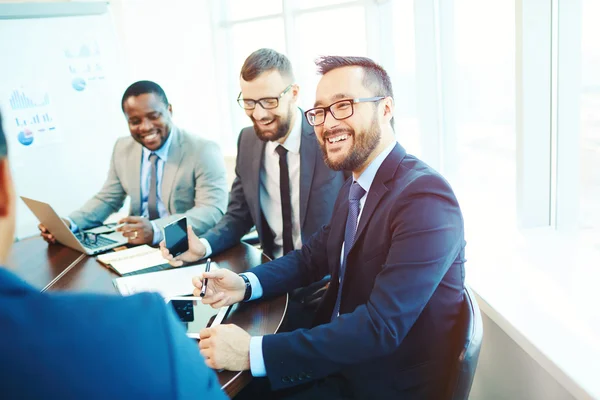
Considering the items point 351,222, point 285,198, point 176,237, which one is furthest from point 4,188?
point 285,198

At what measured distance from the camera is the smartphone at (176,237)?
1.82 m

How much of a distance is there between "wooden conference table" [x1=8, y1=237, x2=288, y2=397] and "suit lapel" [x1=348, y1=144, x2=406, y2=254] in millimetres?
342

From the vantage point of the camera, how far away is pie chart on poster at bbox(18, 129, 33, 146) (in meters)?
3.52

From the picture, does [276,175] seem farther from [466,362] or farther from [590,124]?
[466,362]

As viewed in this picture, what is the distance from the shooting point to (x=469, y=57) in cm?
251

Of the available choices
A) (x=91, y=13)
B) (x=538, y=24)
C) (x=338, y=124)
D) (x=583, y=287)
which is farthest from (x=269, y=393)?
(x=91, y=13)

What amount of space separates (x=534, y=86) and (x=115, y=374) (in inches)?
70.4

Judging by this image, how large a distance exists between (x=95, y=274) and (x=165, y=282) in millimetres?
415

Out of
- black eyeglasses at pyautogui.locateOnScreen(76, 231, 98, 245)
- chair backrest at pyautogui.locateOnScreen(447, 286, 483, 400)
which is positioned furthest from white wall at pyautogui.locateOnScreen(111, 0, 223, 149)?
chair backrest at pyautogui.locateOnScreen(447, 286, 483, 400)

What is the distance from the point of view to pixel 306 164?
85.4 inches

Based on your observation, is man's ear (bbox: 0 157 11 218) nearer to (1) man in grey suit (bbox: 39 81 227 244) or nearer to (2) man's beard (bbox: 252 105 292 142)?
(2) man's beard (bbox: 252 105 292 142)

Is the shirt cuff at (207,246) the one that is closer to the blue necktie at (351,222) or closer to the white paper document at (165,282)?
the white paper document at (165,282)

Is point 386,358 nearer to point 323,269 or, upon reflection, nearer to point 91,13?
point 323,269

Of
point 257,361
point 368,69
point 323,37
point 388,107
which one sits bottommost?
point 257,361
